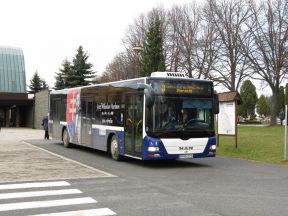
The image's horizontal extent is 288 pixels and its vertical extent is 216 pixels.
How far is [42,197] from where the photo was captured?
886cm

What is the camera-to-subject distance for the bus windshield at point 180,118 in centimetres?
1345

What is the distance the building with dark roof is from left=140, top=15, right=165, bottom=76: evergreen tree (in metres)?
18.5

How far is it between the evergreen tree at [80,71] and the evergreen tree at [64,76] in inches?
11.9

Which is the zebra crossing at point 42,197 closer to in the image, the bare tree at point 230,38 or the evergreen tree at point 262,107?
the bare tree at point 230,38

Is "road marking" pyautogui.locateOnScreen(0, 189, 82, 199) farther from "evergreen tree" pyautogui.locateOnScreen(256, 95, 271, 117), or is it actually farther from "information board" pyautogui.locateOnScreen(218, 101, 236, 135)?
"evergreen tree" pyautogui.locateOnScreen(256, 95, 271, 117)

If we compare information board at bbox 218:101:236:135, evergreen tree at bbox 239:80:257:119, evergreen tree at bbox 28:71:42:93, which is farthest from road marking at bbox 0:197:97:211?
evergreen tree at bbox 239:80:257:119

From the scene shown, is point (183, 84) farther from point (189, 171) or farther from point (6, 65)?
point (6, 65)

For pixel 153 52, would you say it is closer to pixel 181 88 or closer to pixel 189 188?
pixel 181 88

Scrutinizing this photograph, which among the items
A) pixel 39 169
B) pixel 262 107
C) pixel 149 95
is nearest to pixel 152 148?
pixel 149 95

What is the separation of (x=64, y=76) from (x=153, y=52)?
902 inches

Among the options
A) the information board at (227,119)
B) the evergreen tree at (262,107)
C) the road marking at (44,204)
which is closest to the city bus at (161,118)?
the road marking at (44,204)

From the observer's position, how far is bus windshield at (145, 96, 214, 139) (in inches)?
530

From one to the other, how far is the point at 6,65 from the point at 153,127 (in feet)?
216

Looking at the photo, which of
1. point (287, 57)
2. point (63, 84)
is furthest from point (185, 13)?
point (63, 84)
